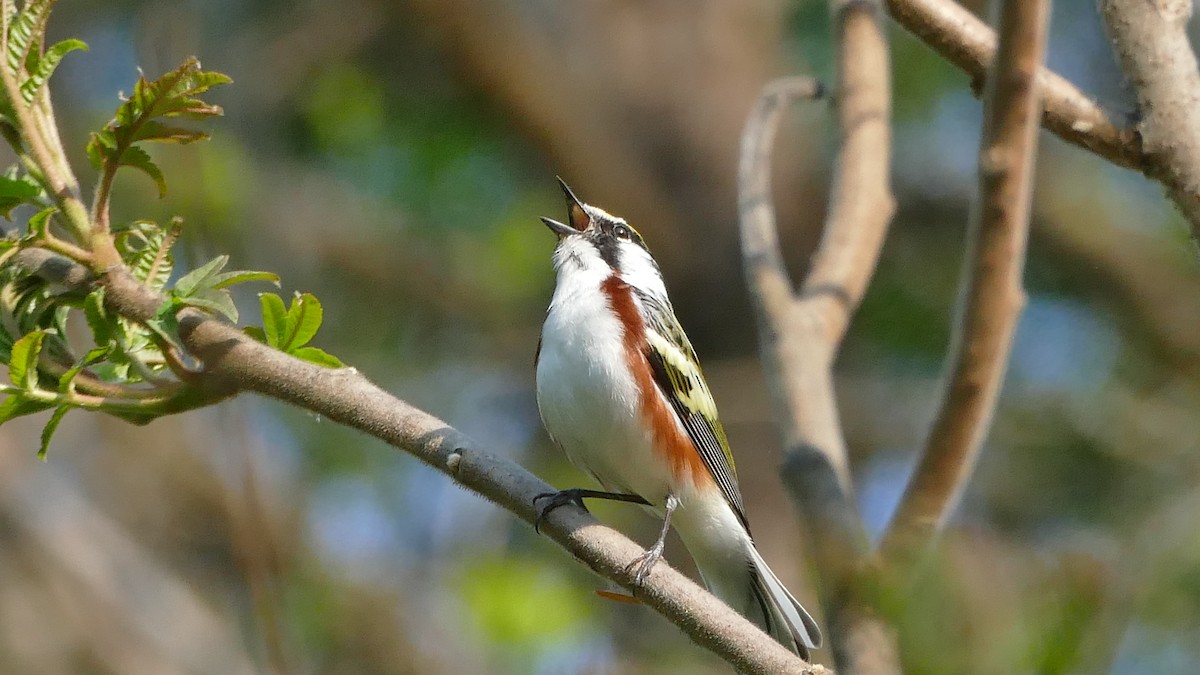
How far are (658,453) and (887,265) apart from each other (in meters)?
6.18

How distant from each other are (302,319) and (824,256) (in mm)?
1766

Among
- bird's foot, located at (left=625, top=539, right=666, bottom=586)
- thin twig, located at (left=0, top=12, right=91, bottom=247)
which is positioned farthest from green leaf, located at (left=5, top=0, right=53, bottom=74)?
bird's foot, located at (left=625, top=539, right=666, bottom=586)

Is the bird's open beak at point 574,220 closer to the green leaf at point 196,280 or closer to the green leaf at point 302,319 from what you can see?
the green leaf at point 302,319

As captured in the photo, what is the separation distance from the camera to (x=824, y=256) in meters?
3.65

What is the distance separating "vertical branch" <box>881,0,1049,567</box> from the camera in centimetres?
170

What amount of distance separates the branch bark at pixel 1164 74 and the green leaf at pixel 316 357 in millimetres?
1623

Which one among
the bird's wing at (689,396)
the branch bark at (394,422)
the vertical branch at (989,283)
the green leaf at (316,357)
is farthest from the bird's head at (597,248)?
the vertical branch at (989,283)

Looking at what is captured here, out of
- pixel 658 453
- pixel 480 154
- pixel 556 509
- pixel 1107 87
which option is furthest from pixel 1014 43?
pixel 480 154

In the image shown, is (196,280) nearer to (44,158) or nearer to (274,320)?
(274,320)

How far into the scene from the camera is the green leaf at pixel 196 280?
2.26m

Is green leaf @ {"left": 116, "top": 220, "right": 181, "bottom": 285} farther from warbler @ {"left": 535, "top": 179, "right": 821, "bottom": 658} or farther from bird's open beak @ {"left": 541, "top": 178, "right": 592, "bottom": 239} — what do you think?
bird's open beak @ {"left": 541, "top": 178, "right": 592, "bottom": 239}

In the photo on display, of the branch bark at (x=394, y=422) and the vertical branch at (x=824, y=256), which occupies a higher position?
the vertical branch at (x=824, y=256)

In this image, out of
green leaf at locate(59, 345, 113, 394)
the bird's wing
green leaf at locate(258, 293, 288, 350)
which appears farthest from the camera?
the bird's wing

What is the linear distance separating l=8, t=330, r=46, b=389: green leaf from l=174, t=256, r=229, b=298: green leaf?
24cm
